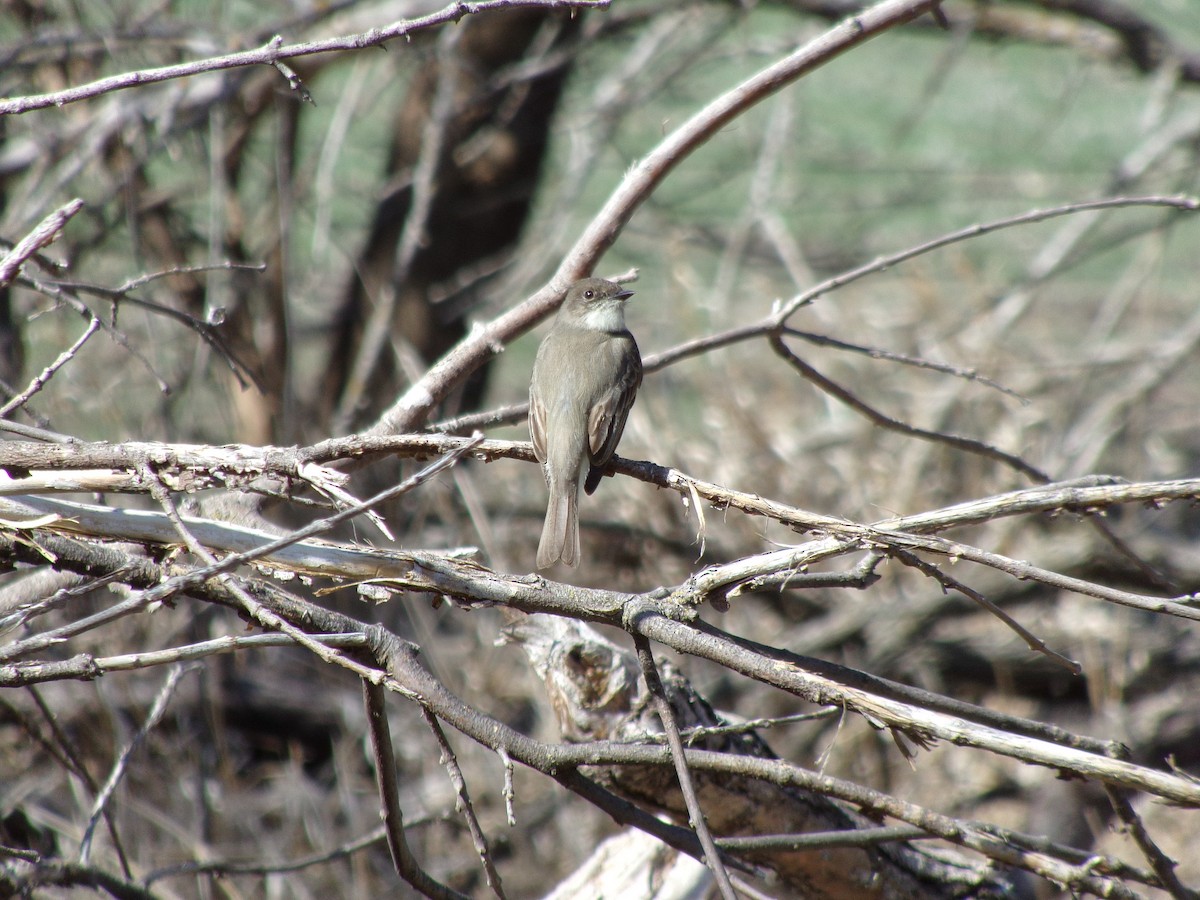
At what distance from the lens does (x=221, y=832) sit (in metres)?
5.69

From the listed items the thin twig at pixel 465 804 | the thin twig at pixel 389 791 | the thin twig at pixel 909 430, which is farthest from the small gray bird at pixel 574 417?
the thin twig at pixel 465 804

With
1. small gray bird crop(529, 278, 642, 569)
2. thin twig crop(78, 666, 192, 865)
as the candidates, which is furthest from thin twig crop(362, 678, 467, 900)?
small gray bird crop(529, 278, 642, 569)

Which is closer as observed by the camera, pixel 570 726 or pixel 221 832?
pixel 570 726

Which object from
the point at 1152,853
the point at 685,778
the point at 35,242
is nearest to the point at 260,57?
the point at 35,242

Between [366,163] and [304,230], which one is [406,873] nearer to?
[304,230]

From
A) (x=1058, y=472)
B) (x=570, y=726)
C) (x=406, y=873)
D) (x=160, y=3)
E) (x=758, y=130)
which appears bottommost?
(x=406, y=873)

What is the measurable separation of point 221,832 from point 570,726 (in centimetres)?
338

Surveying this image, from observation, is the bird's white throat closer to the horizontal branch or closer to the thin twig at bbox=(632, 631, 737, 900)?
the horizontal branch

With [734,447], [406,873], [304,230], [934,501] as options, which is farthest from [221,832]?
[304,230]

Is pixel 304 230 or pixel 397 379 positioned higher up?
pixel 304 230

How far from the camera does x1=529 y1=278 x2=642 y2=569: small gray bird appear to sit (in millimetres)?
4234

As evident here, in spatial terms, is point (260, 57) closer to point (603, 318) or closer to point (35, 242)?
point (35, 242)

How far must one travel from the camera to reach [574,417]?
171 inches

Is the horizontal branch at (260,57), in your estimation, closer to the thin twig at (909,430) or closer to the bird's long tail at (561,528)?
the thin twig at (909,430)
